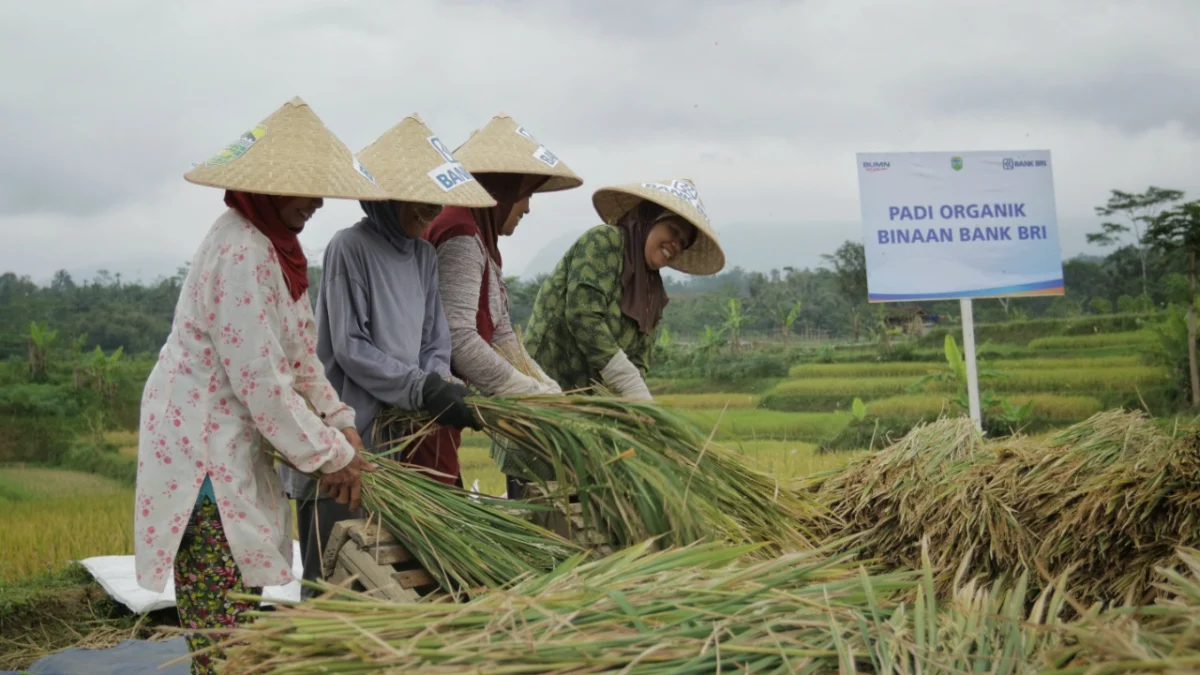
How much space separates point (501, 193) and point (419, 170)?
60cm

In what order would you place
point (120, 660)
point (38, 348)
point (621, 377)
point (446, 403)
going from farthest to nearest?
point (38, 348)
point (120, 660)
point (621, 377)
point (446, 403)

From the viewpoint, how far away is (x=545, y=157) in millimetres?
3283

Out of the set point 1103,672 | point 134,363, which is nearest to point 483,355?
point 1103,672

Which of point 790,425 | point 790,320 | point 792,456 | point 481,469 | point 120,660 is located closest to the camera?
point 120,660

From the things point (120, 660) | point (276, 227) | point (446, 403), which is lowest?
point (120, 660)

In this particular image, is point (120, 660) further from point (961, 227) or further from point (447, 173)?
point (961, 227)

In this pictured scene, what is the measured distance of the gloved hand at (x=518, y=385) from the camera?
277 cm

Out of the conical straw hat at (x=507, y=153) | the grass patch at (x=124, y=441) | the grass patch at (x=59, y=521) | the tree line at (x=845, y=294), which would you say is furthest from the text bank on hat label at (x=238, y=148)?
the tree line at (x=845, y=294)

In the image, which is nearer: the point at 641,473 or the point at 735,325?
the point at 641,473

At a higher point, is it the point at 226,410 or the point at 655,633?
the point at 226,410

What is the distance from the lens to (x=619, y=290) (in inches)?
123

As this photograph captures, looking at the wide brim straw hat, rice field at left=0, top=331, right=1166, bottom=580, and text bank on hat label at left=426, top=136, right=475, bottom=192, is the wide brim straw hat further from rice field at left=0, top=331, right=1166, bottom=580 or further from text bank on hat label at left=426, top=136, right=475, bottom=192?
rice field at left=0, top=331, right=1166, bottom=580

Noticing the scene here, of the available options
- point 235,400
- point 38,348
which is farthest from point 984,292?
point 38,348

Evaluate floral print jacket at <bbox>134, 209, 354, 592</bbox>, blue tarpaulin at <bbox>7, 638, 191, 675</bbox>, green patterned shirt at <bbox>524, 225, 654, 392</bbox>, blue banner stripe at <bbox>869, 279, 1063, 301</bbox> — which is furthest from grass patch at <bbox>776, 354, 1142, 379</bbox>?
Answer: floral print jacket at <bbox>134, 209, 354, 592</bbox>
